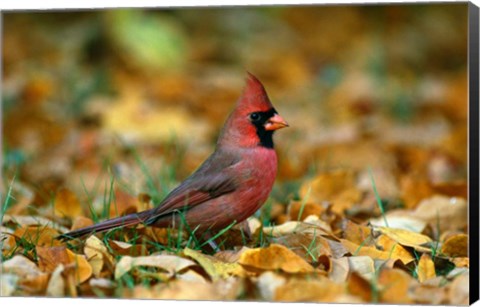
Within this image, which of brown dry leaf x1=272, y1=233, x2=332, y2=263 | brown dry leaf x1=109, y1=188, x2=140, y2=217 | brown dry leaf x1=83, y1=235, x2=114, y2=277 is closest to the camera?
brown dry leaf x1=83, y1=235, x2=114, y2=277

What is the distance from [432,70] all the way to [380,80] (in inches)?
17.2

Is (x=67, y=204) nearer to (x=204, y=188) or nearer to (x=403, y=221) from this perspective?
(x=204, y=188)

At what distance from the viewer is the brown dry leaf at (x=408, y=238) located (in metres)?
2.96

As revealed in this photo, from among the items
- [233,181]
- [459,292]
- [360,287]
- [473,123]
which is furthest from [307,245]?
[473,123]

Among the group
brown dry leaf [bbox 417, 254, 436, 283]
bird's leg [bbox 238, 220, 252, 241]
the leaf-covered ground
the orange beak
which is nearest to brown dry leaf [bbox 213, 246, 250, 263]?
the leaf-covered ground

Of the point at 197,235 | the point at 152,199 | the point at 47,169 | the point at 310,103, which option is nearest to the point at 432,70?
the point at 310,103

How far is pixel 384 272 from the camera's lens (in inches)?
100

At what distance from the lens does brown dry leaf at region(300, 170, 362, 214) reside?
374 centimetres

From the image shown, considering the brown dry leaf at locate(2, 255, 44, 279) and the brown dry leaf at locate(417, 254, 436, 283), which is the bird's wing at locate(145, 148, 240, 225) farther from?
the brown dry leaf at locate(417, 254, 436, 283)

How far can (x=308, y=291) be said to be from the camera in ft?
8.16

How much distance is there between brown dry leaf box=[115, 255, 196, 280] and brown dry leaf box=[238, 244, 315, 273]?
0.15 m

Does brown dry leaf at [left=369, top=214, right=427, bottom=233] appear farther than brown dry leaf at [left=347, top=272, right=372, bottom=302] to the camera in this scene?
Yes

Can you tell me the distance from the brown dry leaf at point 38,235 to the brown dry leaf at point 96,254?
0.58 feet

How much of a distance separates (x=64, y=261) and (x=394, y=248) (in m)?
0.92
